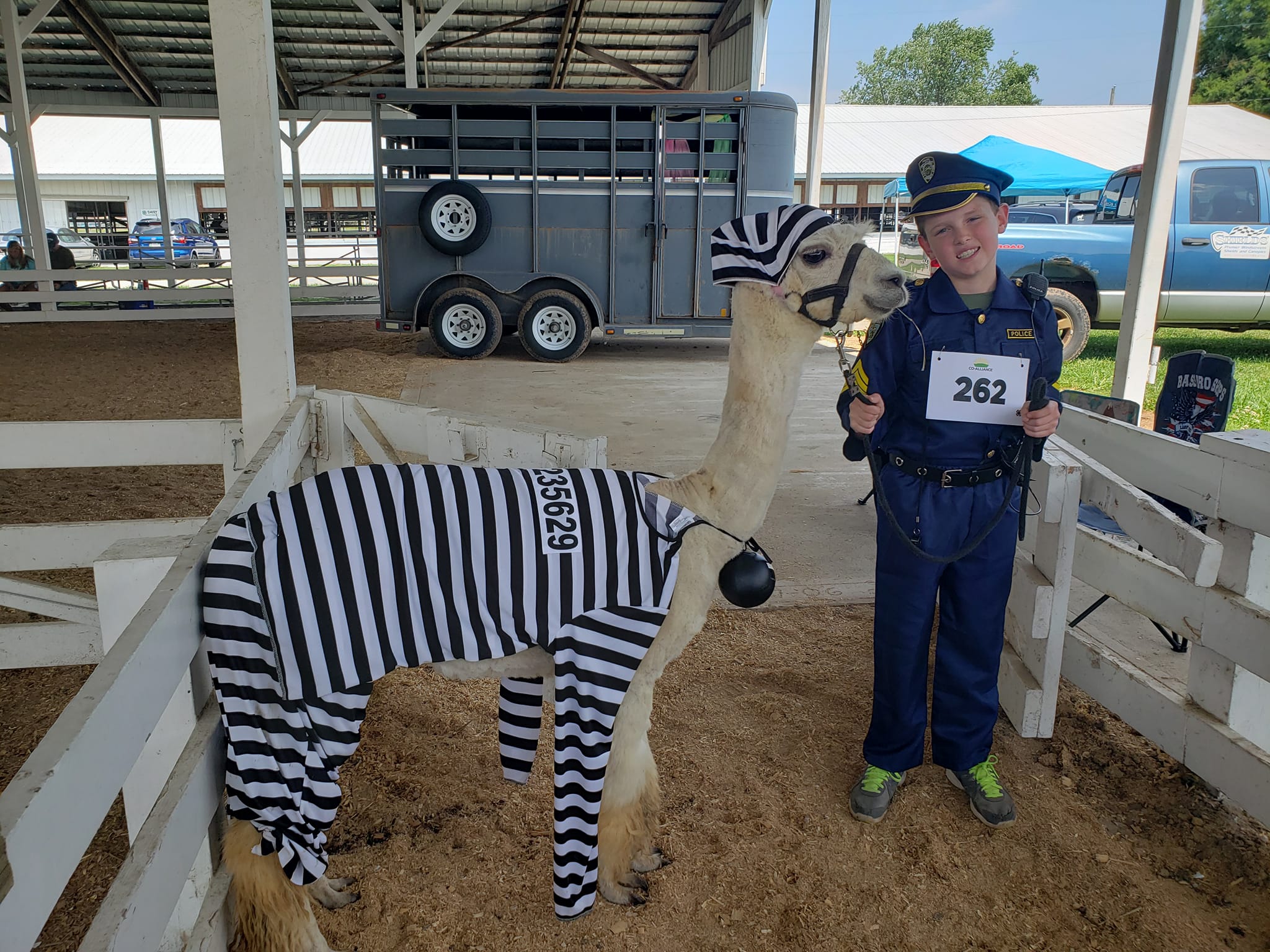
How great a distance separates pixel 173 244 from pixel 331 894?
26.9m

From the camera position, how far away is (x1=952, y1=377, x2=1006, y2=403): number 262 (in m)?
2.65

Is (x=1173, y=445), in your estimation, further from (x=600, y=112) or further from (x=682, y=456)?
(x=600, y=112)

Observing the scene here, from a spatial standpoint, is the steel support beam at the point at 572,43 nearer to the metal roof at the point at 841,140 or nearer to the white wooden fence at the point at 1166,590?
the metal roof at the point at 841,140

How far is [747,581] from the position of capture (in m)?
2.28

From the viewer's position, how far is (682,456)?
6.82 meters

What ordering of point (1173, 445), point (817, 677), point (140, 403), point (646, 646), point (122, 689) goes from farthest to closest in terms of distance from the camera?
1. point (140, 403)
2. point (817, 677)
3. point (1173, 445)
4. point (646, 646)
5. point (122, 689)

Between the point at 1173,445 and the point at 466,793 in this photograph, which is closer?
the point at 466,793

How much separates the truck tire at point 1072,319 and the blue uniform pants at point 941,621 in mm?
9683

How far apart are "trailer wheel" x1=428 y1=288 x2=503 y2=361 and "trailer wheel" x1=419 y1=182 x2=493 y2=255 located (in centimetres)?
67

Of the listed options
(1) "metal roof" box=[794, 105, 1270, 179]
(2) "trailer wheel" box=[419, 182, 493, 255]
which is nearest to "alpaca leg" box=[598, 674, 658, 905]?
(2) "trailer wheel" box=[419, 182, 493, 255]

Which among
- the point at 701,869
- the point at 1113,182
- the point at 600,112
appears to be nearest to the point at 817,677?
the point at 701,869

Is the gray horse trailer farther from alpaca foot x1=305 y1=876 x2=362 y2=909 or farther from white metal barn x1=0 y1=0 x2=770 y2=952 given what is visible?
alpaca foot x1=305 y1=876 x2=362 y2=909

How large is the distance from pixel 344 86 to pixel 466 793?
71.1ft

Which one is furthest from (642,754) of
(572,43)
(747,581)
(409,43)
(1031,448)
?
(572,43)
